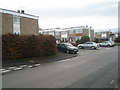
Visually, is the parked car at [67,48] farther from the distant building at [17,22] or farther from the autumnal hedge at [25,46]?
the distant building at [17,22]

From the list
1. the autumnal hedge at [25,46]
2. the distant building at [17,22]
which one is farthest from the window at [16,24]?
the autumnal hedge at [25,46]

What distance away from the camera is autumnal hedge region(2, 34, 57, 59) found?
14.9 m

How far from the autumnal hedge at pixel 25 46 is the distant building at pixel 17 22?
374 inches

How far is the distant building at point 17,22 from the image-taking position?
2538 centimetres

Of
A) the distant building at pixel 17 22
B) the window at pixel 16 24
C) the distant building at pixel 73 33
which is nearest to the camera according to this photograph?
the distant building at pixel 17 22

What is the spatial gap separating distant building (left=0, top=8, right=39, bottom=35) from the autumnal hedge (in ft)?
31.1

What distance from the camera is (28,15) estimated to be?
30.1 meters

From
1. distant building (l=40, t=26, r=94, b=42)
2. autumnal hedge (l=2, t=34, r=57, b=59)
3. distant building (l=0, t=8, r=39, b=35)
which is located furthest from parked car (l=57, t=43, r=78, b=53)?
distant building (l=40, t=26, r=94, b=42)

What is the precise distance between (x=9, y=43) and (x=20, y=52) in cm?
138

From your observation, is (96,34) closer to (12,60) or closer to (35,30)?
(35,30)

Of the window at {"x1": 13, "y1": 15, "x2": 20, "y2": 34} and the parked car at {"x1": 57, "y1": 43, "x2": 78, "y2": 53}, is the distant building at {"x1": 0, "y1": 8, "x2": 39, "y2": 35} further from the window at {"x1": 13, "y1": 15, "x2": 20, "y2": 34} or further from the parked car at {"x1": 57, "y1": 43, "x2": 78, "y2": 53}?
the parked car at {"x1": 57, "y1": 43, "x2": 78, "y2": 53}

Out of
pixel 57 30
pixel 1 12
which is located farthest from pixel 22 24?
pixel 57 30

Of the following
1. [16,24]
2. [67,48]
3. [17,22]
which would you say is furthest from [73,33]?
[67,48]

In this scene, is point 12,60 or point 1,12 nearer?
point 12,60
